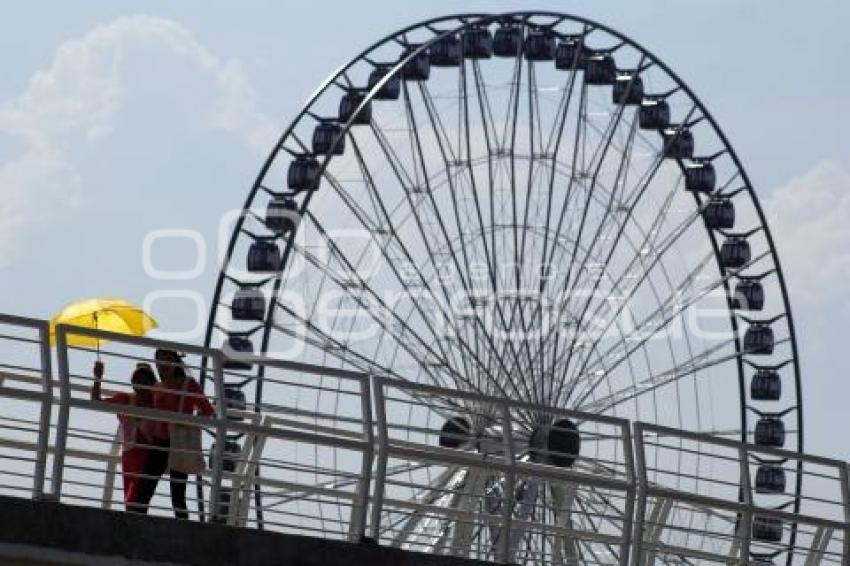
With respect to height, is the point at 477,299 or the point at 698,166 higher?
the point at 698,166

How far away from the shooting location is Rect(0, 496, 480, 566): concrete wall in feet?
43.0

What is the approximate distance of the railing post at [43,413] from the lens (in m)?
13.7

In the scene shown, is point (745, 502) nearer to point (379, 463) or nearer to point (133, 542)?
point (379, 463)

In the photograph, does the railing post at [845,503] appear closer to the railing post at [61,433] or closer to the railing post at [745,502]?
the railing post at [745,502]

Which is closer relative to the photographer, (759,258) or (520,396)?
(520,396)

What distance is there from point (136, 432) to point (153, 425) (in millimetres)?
118

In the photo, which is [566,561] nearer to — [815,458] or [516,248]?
[815,458]

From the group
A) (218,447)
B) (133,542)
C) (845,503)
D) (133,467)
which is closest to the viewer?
(133,542)

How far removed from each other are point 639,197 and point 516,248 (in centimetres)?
280

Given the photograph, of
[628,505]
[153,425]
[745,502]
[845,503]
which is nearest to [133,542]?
[153,425]

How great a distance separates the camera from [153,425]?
16.5 metres

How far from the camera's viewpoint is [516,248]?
119ft

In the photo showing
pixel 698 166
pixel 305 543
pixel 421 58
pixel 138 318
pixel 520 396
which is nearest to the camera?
pixel 305 543

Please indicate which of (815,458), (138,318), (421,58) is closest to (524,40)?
(421,58)
